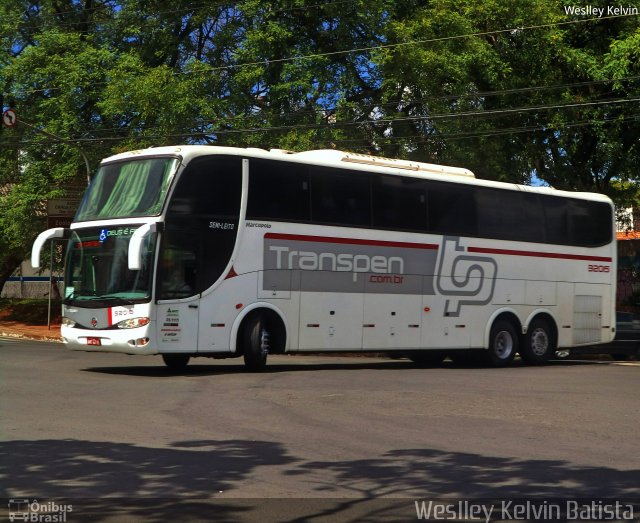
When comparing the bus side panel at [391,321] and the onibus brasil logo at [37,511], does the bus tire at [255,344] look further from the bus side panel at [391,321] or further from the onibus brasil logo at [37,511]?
the onibus brasil logo at [37,511]

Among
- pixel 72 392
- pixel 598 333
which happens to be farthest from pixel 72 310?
pixel 598 333

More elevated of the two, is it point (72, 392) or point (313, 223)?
point (313, 223)

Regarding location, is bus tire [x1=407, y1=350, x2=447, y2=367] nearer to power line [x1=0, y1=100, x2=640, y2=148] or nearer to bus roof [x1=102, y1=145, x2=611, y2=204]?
bus roof [x1=102, y1=145, x2=611, y2=204]

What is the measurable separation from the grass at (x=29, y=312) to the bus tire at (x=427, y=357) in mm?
21968

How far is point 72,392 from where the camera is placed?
14.8m

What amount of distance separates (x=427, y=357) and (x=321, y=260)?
6525 millimetres

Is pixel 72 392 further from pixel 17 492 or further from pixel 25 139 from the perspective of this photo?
pixel 25 139

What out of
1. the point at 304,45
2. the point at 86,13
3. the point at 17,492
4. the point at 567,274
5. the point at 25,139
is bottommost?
the point at 17,492

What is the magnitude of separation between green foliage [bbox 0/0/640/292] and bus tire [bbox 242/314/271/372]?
40.0ft

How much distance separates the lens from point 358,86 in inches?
1324

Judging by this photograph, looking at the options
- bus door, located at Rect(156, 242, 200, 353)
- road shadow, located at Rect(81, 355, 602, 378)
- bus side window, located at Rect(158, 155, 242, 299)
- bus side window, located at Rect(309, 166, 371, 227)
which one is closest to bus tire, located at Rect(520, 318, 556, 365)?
road shadow, located at Rect(81, 355, 602, 378)

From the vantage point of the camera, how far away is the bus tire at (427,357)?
77.3ft

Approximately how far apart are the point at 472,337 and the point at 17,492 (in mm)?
16814

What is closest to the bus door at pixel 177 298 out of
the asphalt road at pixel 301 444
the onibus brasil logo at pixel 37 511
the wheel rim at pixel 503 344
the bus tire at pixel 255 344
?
the asphalt road at pixel 301 444
